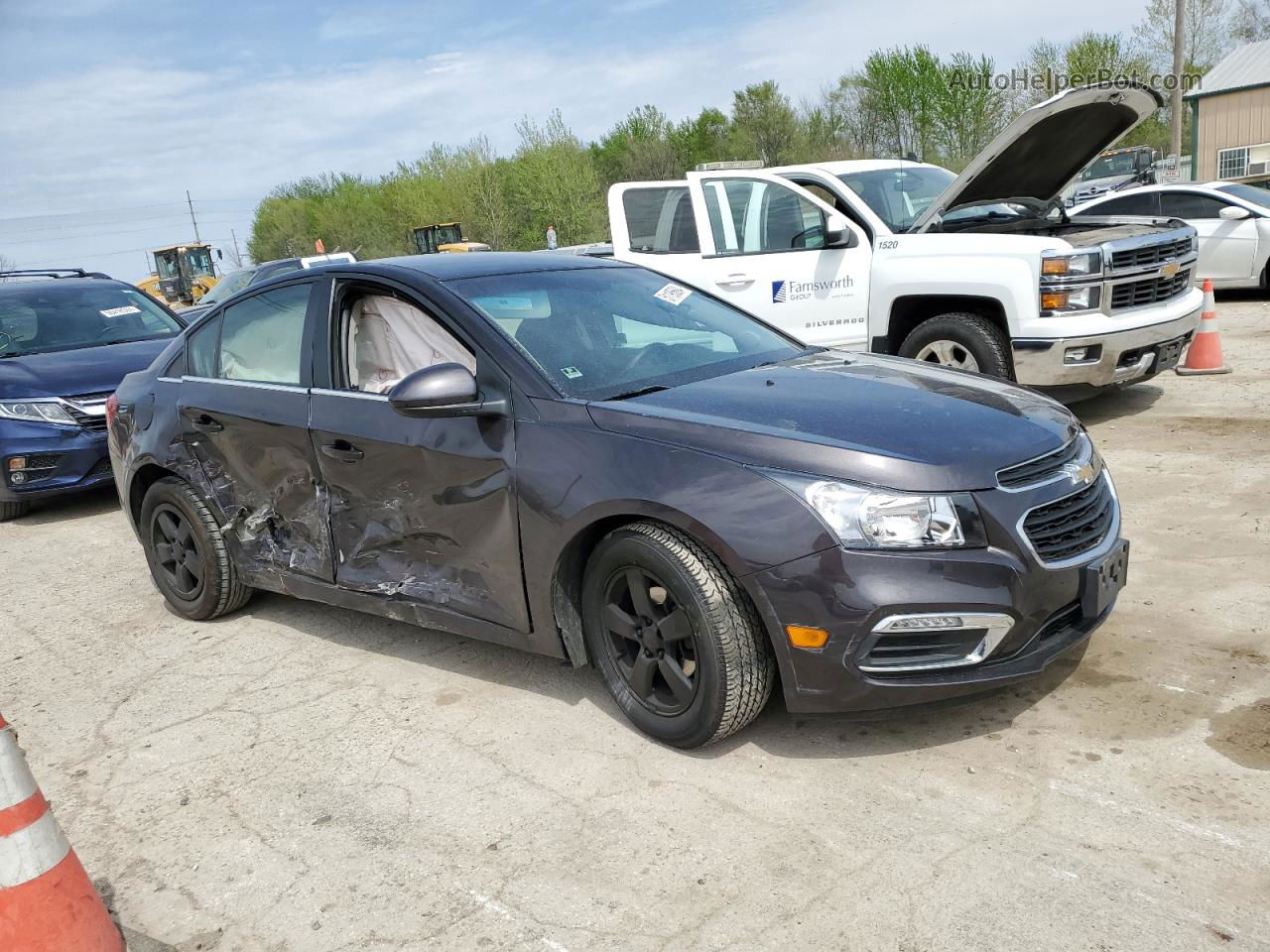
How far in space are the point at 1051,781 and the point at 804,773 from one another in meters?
0.71

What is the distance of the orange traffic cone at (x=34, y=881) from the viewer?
99.0 inches

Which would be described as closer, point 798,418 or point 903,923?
point 903,923

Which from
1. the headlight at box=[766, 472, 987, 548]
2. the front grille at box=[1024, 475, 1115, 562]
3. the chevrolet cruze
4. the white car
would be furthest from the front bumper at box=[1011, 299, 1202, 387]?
the white car

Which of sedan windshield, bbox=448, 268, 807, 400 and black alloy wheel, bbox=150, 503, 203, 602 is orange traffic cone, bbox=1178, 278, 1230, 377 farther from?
black alloy wheel, bbox=150, 503, 203, 602

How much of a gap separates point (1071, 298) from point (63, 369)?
7248 mm

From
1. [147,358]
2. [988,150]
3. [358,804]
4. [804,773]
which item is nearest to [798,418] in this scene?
[804,773]

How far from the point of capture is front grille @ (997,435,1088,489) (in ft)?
10.5

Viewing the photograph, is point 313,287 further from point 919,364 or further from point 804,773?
point 804,773

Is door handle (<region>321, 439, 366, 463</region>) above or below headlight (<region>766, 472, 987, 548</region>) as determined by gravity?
above

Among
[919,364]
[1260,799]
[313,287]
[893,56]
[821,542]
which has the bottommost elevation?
[1260,799]

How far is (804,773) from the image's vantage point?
331 centimetres

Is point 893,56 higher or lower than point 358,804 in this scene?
higher

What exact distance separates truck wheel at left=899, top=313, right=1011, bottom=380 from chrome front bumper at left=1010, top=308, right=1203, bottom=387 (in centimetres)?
13

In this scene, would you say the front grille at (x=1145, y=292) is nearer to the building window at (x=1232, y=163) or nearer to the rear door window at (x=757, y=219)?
the rear door window at (x=757, y=219)
